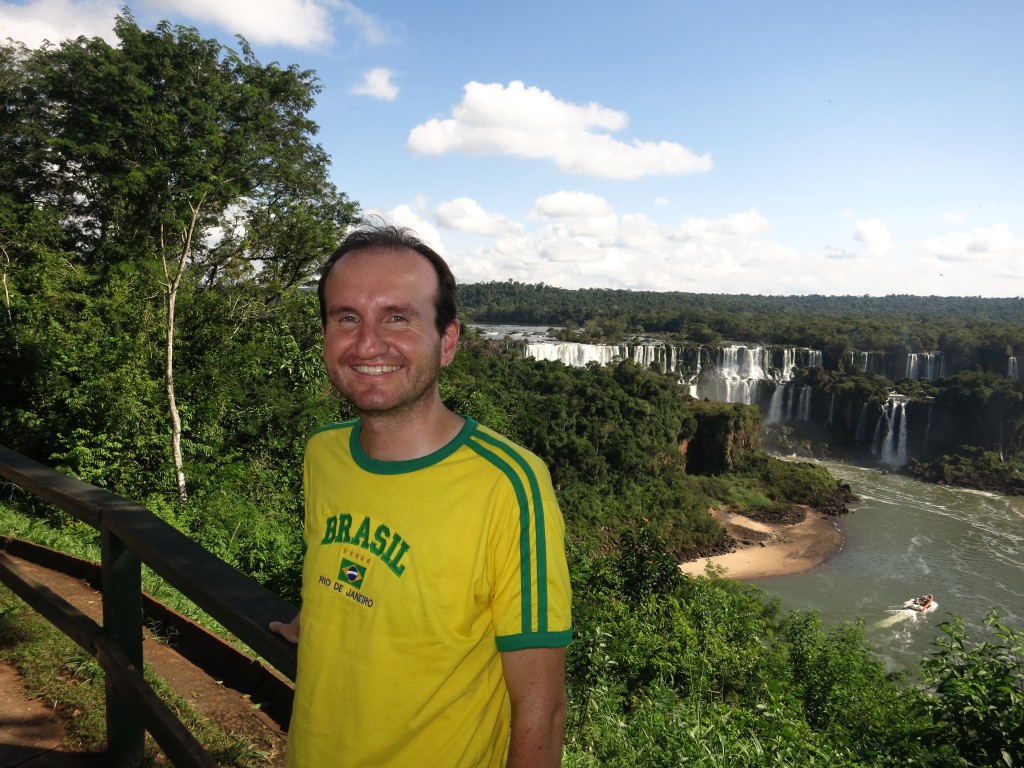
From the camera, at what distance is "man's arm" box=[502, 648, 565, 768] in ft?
3.59

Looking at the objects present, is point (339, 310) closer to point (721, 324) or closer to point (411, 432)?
point (411, 432)

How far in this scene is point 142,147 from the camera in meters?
10.8

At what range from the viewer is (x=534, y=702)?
1.10 meters

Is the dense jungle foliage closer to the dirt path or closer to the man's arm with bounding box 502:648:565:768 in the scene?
the dirt path

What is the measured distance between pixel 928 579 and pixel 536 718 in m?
33.5

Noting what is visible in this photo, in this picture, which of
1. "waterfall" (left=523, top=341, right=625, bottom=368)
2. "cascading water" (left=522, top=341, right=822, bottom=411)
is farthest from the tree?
"cascading water" (left=522, top=341, right=822, bottom=411)

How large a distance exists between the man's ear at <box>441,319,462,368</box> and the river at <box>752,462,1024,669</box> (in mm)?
23141

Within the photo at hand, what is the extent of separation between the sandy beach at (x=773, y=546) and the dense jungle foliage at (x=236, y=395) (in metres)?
12.6

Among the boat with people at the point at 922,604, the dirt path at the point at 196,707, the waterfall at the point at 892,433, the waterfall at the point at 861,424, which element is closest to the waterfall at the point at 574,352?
the waterfall at the point at 861,424

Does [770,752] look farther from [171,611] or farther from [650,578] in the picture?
[650,578]

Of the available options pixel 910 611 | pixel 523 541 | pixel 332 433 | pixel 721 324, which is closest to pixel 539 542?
pixel 523 541

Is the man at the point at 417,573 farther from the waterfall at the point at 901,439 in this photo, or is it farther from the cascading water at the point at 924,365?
the cascading water at the point at 924,365

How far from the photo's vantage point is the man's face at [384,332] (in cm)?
132

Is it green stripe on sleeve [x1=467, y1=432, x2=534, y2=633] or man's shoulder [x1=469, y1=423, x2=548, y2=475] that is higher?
man's shoulder [x1=469, y1=423, x2=548, y2=475]
